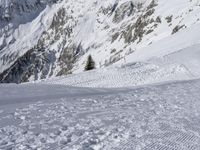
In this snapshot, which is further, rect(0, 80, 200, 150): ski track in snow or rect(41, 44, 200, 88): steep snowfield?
rect(41, 44, 200, 88): steep snowfield

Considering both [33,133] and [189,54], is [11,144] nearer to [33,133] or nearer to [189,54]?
[33,133]

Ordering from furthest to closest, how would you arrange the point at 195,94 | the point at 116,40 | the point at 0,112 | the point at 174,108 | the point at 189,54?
the point at 116,40 → the point at 189,54 → the point at 195,94 → the point at 174,108 → the point at 0,112

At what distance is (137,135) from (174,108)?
14.0ft

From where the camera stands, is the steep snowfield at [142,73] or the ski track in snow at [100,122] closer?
the ski track in snow at [100,122]

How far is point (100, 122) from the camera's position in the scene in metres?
11.6

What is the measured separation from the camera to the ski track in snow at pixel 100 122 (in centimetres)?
968

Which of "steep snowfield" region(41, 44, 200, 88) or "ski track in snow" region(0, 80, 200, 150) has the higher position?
"steep snowfield" region(41, 44, 200, 88)

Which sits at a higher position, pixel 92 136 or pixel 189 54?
pixel 189 54

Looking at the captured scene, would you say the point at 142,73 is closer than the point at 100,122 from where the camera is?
No

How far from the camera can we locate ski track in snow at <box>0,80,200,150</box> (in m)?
9.68

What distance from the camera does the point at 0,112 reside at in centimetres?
1166

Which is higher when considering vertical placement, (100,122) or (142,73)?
(142,73)

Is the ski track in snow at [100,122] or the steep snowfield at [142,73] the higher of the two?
the steep snowfield at [142,73]

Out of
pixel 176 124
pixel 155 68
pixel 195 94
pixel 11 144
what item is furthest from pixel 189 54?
pixel 11 144
